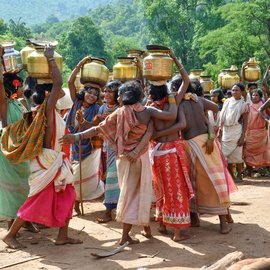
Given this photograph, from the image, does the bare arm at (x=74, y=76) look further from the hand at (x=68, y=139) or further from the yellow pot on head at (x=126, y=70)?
the hand at (x=68, y=139)

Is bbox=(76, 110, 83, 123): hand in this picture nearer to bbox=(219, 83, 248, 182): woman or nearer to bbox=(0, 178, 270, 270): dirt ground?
bbox=(0, 178, 270, 270): dirt ground

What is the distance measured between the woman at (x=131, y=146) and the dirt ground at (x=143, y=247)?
0.34 metres

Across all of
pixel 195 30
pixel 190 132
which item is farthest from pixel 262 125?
pixel 195 30

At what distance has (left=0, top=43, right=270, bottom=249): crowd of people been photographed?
5.37 m

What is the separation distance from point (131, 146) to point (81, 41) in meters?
51.8

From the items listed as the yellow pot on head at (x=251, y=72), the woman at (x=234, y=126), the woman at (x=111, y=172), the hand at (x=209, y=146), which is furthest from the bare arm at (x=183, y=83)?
the yellow pot on head at (x=251, y=72)

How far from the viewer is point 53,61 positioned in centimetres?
530

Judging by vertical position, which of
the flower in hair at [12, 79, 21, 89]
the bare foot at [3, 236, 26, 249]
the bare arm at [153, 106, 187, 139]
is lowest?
the bare foot at [3, 236, 26, 249]

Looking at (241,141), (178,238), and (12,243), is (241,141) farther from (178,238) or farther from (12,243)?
(12,243)

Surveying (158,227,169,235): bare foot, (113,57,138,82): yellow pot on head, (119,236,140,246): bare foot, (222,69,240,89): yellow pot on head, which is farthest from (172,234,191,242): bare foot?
(222,69,240,89): yellow pot on head

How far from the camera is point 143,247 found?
5547 mm

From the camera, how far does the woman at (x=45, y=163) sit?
5.31 meters

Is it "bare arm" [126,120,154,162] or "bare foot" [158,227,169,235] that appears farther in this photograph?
"bare foot" [158,227,169,235]

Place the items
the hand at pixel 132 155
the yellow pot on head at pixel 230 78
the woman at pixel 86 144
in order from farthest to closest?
the yellow pot on head at pixel 230 78, the woman at pixel 86 144, the hand at pixel 132 155
